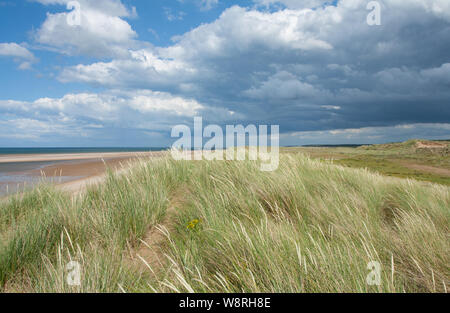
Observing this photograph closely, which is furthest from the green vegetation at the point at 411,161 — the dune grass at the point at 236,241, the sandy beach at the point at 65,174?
the sandy beach at the point at 65,174

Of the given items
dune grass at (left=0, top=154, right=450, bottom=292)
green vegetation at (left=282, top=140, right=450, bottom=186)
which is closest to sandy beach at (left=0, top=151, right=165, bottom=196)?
dune grass at (left=0, top=154, right=450, bottom=292)

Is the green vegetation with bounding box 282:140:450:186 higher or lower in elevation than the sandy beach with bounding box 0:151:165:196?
higher

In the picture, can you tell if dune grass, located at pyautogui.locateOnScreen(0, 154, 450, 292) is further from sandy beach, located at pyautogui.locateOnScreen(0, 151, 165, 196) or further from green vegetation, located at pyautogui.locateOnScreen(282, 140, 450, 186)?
green vegetation, located at pyautogui.locateOnScreen(282, 140, 450, 186)

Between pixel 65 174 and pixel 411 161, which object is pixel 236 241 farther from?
pixel 65 174

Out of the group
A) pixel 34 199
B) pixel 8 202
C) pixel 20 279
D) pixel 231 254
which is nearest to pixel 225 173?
pixel 231 254

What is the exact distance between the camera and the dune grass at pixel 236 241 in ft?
5.89

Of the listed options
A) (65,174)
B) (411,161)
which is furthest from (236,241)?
(65,174)

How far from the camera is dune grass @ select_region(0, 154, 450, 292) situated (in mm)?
1796

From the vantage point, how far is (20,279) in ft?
7.37

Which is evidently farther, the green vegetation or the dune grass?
the green vegetation

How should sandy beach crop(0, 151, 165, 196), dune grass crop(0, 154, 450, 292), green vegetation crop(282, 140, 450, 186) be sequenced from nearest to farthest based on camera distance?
dune grass crop(0, 154, 450, 292), sandy beach crop(0, 151, 165, 196), green vegetation crop(282, 140, 450, 186)
